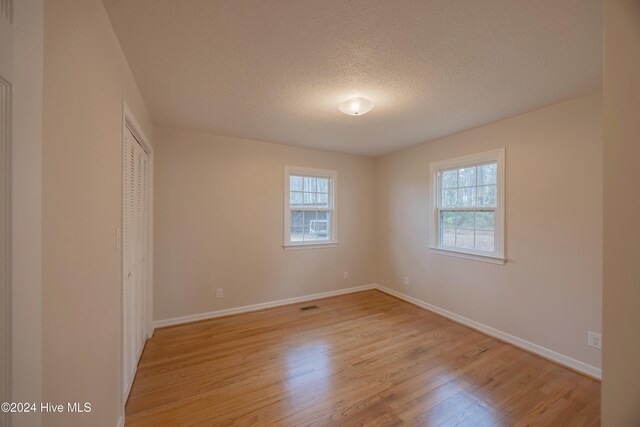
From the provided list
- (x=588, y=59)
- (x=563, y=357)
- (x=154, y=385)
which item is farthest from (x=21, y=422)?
(x=563, y=357)

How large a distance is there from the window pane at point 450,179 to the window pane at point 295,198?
210cm

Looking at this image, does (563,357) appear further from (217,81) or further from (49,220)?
(217,81)

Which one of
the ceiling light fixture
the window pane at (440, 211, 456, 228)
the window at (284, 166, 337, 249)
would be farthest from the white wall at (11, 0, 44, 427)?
the window pane at (440, 211, 456, 228)

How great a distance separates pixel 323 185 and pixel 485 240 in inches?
94.3

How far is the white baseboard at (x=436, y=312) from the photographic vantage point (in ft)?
7.36

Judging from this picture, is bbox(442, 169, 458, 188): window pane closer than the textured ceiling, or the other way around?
the textured ceiling

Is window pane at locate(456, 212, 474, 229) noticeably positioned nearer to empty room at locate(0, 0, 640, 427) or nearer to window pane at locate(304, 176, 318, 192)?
empty room at locate(0, 0, 640, 427)

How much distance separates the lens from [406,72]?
1.85m

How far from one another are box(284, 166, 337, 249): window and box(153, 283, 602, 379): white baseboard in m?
0.83

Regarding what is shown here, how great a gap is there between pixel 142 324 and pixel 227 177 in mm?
1899

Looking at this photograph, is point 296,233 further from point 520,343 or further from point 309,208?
point 520,343

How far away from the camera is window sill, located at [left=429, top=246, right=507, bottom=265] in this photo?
2.80 metres

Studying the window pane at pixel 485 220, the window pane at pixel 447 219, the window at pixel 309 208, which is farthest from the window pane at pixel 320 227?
the window pane at pixel 485 220

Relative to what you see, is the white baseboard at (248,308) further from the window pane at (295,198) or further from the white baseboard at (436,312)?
the window pane at (295,198)
